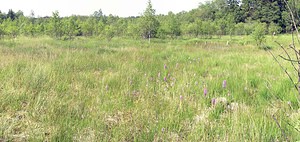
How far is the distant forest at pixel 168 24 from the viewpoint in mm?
9877

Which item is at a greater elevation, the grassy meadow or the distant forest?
the distant forest

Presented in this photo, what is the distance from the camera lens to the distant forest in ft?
32.4

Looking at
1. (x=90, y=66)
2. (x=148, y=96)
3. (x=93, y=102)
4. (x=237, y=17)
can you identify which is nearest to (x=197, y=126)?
(x=148, y=96)

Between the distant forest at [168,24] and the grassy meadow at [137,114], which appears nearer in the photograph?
the grassy meadow at [137,114]

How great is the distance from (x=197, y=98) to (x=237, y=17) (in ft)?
251

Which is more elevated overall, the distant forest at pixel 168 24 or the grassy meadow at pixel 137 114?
the distant forest at pixel 168 24

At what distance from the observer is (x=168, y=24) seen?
38.1 metres

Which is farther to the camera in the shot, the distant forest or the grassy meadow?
the distant forest

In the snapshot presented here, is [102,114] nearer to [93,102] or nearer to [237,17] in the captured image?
[93,102]

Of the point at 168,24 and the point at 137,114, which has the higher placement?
the point at 168,24

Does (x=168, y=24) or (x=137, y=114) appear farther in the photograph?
(x=168, y=24)

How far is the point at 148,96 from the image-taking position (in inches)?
119

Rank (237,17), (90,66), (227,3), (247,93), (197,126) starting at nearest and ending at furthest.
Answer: (197,126) < (247,93) < (90,66) < (237,17) < (227,3)

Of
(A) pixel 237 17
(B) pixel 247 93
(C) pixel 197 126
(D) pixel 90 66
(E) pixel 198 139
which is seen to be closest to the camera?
(E) pixel 198 139
